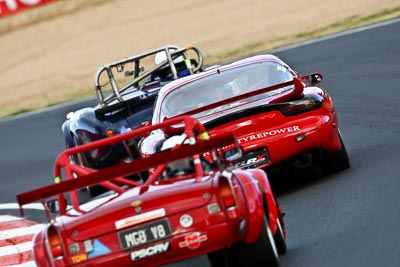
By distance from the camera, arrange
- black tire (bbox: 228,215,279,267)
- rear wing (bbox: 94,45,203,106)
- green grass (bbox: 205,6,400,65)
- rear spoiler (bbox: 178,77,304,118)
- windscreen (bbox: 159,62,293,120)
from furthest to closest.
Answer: green grass (bbox: 205,6,400,65), rear wing (bbox: 94,45,203,106), windscreen (bbox: 159,62,293,120), rear spoiler (bbox: 178,77,304,118), black tire (bbox: 228,215,279,267)

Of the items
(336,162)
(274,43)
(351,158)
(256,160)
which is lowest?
(274,43)

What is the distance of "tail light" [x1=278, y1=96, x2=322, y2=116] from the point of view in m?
10.1

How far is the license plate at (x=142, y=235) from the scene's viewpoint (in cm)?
660

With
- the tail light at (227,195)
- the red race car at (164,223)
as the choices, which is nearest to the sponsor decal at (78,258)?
the red race car at (164,223)

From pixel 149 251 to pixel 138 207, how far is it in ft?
0.84

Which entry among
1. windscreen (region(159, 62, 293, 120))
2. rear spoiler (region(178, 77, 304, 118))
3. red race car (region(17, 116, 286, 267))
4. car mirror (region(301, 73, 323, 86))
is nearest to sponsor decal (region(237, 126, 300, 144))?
rear spoiler (region(178, 77, 304, 118))

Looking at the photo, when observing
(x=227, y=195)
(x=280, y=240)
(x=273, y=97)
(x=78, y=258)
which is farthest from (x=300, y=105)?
(x=78, y=258)

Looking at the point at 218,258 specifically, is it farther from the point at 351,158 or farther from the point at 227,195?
the point at 351,158

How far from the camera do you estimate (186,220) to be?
6621 millimetres

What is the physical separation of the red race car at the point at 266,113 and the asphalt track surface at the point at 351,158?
0.28 metres

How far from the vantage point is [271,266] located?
22.4 feet

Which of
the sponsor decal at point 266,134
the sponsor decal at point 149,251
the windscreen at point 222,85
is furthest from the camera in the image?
the windscreen at point 222,85

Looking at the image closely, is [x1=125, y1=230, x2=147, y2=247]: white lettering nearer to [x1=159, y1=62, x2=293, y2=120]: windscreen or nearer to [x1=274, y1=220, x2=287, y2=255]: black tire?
[x1=274, y1=220, x2=287, y2=255]: black tire

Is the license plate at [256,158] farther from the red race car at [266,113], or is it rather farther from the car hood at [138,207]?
the car hood at [138,207]
